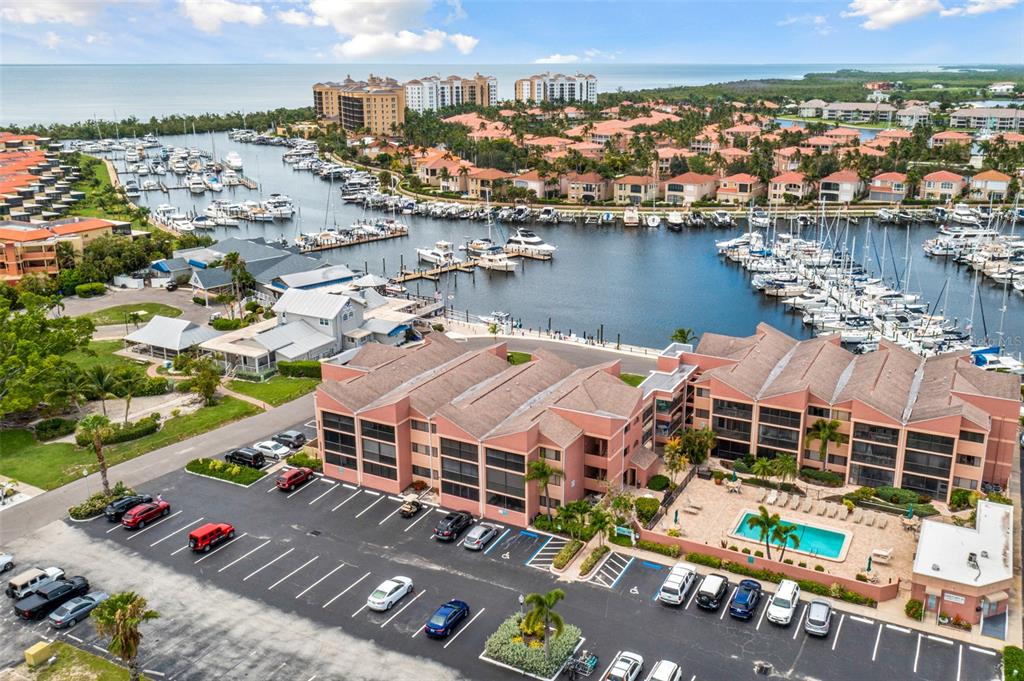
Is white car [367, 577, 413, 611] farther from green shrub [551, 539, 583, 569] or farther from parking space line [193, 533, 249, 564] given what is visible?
parking space line [193, 533, 249, 564]

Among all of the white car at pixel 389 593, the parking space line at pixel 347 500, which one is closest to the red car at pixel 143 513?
the parking space line at pixel 347 500

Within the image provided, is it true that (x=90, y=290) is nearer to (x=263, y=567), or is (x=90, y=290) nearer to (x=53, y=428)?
(x=53, y=428)

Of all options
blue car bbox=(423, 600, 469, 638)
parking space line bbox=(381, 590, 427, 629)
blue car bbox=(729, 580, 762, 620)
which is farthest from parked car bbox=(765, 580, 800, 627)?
parking space line bbox=(381, 590, 427, 629)

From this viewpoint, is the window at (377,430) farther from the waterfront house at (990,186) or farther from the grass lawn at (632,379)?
the waterfront house at (990,186)

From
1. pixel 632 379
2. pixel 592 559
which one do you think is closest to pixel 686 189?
pixel 632 379

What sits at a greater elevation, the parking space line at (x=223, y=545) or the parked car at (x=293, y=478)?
the parked car at (x=293, y=478)

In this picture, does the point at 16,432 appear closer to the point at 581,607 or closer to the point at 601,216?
the point at 581,607
